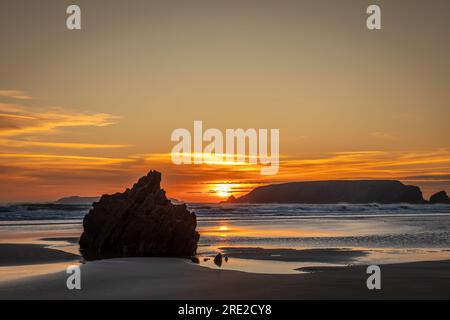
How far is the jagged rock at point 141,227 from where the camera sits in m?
29.9

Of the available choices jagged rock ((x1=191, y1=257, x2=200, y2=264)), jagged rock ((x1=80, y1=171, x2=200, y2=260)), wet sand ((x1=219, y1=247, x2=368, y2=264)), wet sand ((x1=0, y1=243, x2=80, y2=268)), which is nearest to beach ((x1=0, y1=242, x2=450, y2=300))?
jagged rock ((x1=191, y1=257, x2=200, y2=264))

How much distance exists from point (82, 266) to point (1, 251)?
8.76 metres

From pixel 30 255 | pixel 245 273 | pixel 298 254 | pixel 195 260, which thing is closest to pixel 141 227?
pixel 195 260

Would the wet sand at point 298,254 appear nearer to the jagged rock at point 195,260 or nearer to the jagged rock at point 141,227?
the jagged rock at point 195,260

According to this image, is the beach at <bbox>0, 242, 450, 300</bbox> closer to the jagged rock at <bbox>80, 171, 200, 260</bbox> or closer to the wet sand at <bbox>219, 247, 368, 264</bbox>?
the wet sand at <bbox>219, 247, 368, 264</bbox>

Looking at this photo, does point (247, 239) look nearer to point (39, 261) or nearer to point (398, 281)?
point (39, 261)

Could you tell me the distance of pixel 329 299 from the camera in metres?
16.5

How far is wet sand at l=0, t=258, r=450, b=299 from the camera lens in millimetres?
17188

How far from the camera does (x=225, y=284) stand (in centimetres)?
1916

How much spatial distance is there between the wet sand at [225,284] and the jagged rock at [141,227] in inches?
233
